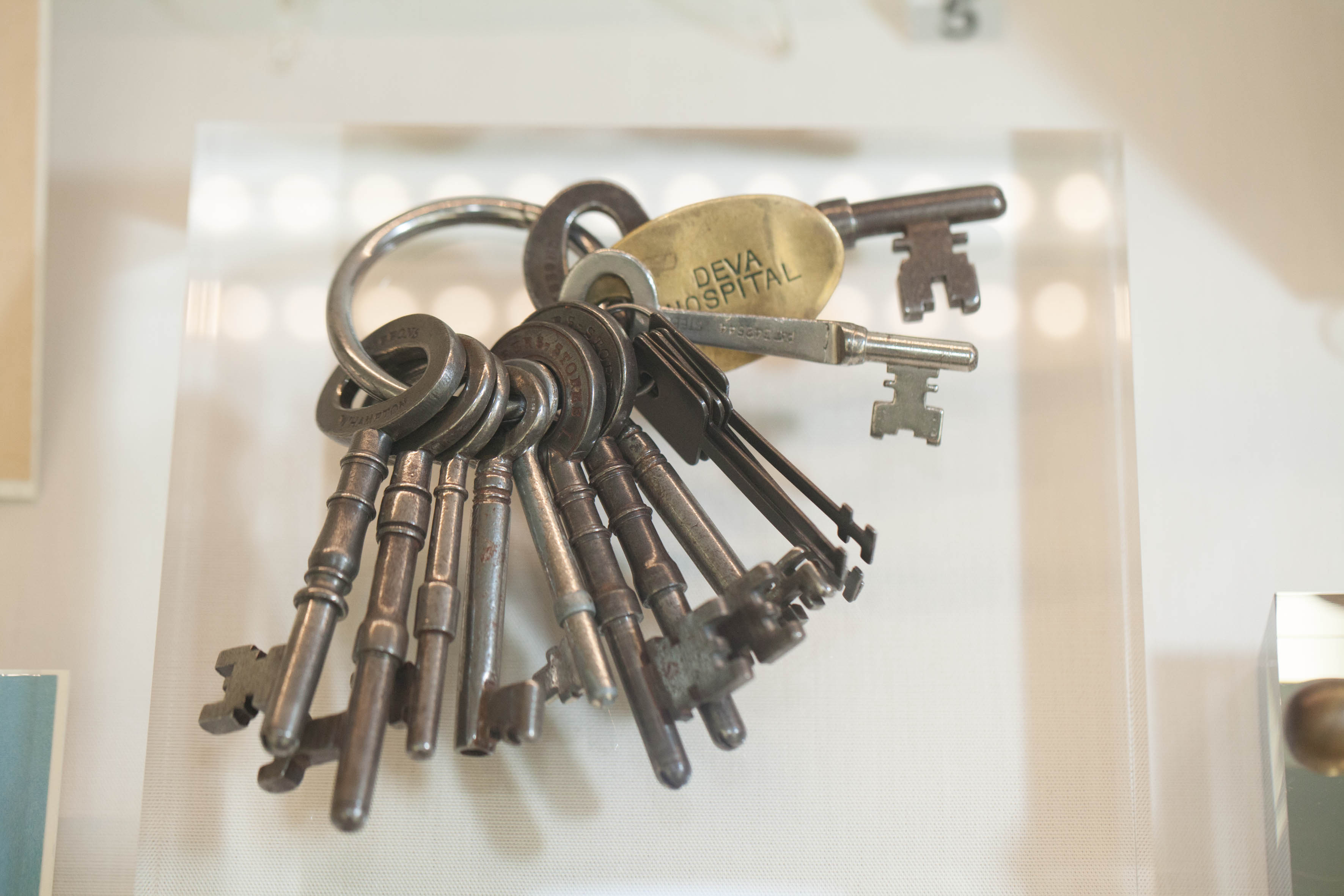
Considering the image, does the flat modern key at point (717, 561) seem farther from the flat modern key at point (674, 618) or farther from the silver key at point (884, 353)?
the silver key at point (884, 353)

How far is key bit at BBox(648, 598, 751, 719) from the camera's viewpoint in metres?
0.74

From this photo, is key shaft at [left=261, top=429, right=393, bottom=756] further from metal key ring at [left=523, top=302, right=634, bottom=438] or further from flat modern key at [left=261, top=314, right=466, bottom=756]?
metal key ring at [left=523, top=302, right=634, bottom=438]


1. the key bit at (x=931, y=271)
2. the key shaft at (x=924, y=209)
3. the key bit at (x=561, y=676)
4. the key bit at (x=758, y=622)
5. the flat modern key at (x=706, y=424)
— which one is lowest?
the key bit at (x=561, y=676)

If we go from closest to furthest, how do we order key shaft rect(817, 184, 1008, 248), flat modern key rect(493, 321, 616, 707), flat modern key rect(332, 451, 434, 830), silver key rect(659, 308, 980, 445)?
flat modern key rect(332, 451, 434, 830) → flat modern key rect(493, 321, 616, 707) → silver key rect(659, 308, 980, 445) → key shaft rect(817, 184, 1008, 248)

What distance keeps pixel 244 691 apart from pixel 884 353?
0.59 metres

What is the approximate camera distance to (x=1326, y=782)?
2.71 feet

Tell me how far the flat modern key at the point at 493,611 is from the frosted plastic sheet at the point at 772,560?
0.13 meters

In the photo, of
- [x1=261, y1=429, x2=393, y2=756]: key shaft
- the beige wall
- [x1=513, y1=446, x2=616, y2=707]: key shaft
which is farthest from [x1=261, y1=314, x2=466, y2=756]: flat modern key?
the beige wall

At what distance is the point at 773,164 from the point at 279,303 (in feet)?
1.77

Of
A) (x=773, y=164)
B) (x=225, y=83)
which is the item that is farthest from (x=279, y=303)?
(x=773, y=164)

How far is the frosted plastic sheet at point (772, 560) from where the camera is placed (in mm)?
891

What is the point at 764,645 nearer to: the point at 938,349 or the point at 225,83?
the point at 938,349

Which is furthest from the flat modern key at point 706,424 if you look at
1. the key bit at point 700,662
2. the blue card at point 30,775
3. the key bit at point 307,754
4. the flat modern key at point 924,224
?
the blue card at point 30,775

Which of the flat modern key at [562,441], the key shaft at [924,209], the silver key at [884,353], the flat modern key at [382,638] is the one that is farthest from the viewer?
the key shaft at [924,209]
